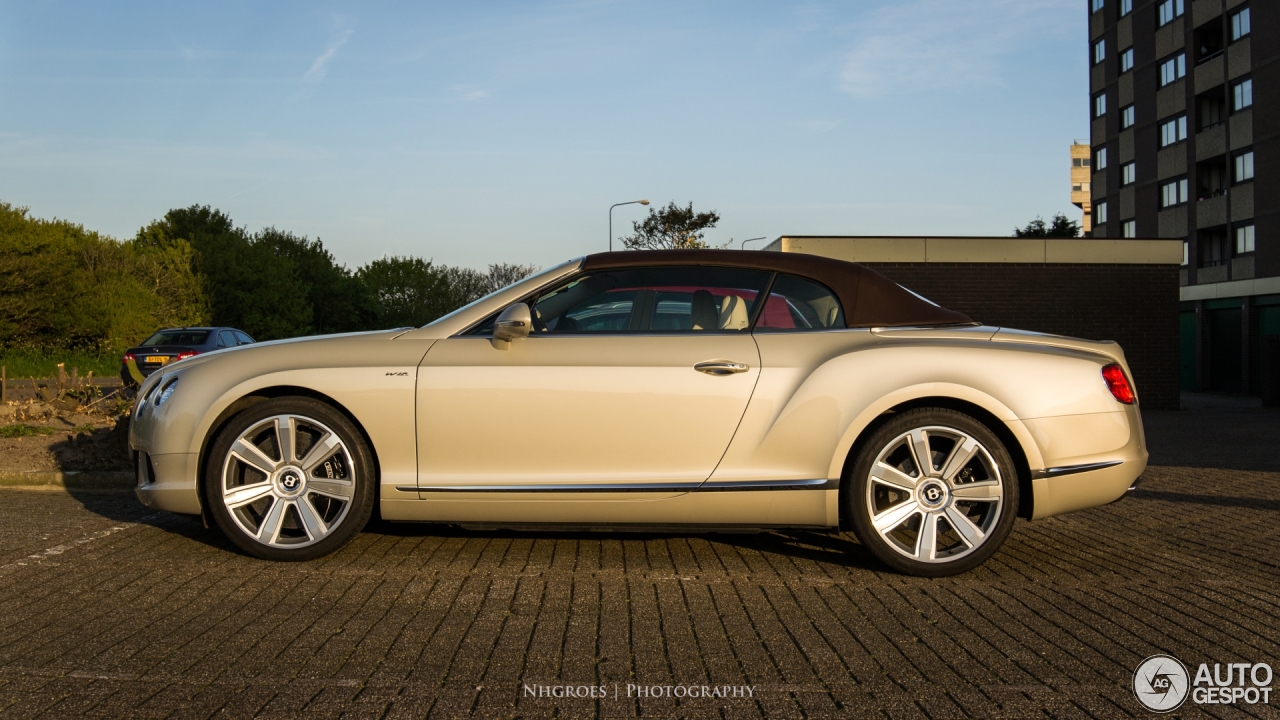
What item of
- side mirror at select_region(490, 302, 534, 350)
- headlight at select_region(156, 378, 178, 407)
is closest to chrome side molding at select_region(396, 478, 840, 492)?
side mirror at select_region(490, 302, 534, 350)

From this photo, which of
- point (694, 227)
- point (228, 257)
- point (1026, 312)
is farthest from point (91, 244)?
point (1026, 312)

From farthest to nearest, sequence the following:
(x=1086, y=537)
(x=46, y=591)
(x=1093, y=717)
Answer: (x=1086, y=537) < (x=46, y=591) < (x=1093, y=717)

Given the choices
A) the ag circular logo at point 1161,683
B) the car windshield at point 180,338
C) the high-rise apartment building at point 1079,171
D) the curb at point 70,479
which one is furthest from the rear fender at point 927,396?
the high-rise apartment building at point 1079,171

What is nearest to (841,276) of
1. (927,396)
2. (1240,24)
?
(927,396)

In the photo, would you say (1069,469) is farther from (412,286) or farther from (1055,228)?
(412,286)

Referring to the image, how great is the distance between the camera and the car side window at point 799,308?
495 cm

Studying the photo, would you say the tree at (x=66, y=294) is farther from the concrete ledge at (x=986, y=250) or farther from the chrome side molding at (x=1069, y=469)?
the chrome side molding at (x=1069, y=469)

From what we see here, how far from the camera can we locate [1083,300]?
63.6 ft

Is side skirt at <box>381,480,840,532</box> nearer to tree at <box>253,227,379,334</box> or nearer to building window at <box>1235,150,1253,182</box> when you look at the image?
building window at <box>1235,150,1253,182</box>

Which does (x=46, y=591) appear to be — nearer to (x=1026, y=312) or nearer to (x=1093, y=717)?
(x=1093, y=717)

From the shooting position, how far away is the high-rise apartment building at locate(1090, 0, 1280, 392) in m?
37.5

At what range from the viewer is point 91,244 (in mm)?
53969

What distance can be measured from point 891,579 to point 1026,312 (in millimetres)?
15894

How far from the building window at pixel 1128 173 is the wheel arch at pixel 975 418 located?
4916 cm
